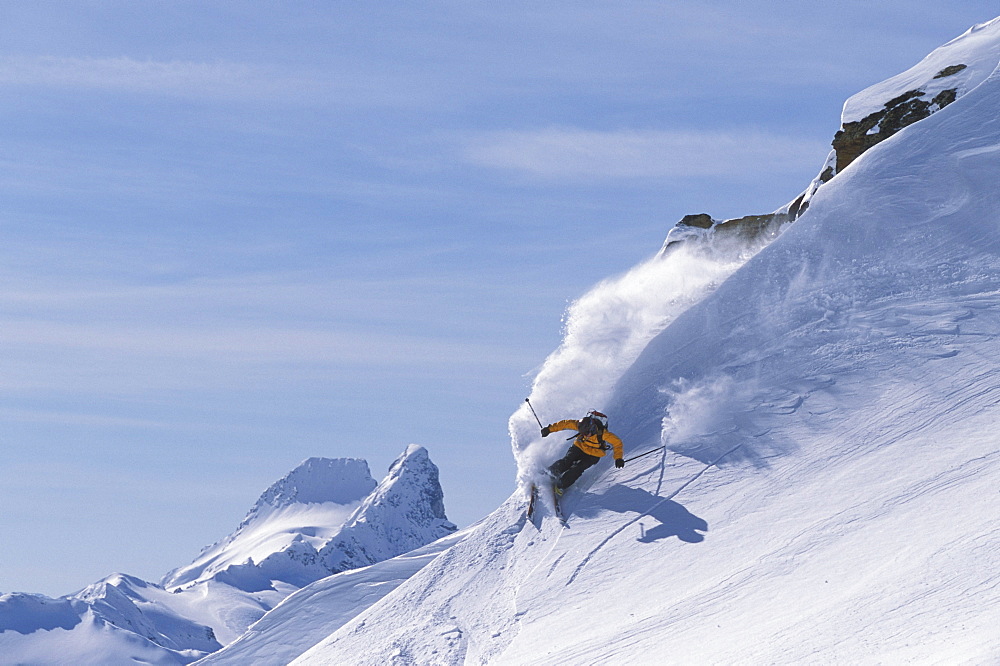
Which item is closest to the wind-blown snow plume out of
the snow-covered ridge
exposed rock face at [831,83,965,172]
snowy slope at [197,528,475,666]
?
the snow-covered ridge

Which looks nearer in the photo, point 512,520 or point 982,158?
point 512,520

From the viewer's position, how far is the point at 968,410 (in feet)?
58.3

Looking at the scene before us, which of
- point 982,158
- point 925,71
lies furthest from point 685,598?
point 925,71

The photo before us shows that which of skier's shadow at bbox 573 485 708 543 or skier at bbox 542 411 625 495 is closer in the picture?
skier's shadow at bbox 573 485 708 543

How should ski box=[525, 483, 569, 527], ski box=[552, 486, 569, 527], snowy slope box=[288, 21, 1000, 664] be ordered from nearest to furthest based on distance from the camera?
snowy slope box=[288, 21, 1000, 664] → ski box=[552, 486, 569, 527] → ski box=[525, 483, 569, 527]

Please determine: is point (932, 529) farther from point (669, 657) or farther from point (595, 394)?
point (595, 394)

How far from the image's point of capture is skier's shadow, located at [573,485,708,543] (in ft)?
59.2

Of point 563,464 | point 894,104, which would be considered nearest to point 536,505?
point 563,464

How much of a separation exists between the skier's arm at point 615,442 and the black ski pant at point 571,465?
0.75 metres

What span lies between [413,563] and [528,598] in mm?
11112

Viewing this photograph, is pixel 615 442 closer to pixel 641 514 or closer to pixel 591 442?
pixel 591 442

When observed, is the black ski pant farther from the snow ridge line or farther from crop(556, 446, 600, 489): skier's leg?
the snow ridge line

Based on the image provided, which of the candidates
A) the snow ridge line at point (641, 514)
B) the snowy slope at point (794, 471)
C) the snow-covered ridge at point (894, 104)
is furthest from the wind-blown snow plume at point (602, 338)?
the snow-covered ridge at point (894, 104)

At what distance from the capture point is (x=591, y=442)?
20234 millimetres
